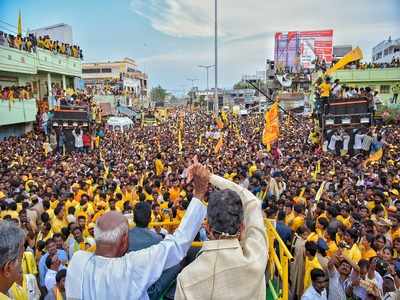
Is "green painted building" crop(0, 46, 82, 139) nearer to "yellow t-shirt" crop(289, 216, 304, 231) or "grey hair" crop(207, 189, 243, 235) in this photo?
"yellow t-shirt" crop(289, 216, 304, 231)

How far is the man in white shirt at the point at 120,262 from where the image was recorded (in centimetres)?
192

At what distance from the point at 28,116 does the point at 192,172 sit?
21.8 metres

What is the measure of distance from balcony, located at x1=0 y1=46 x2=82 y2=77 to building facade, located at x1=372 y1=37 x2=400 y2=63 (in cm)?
3415

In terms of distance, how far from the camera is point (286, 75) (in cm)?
4619

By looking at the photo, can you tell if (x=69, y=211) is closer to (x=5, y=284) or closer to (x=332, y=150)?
(x=5, y=284)

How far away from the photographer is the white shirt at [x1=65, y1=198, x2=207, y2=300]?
1.92m

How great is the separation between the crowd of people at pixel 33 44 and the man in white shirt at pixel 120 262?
21.1 meters

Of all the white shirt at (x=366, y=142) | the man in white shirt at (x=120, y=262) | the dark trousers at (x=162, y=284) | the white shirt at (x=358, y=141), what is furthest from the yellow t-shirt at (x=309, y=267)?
the white shirt at (x=358, y=141)

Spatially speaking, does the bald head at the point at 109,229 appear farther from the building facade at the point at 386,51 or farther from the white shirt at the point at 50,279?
the building facade at the point at 386,51

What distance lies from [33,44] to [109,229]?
80.6ft

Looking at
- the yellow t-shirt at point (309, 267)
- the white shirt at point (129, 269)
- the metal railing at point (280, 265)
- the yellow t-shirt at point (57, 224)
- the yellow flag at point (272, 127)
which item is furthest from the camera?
the yellow flag at point (272, 127)

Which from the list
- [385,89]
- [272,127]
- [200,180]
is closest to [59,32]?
[272,127]

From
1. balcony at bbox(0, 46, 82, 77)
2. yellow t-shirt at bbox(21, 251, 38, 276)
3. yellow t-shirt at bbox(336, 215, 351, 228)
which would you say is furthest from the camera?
balcony at bbox(0, 46, 82, 77)

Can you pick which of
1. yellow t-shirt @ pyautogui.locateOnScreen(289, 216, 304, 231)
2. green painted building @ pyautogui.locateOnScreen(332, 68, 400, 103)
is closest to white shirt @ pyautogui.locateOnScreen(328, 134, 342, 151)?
yellow t-shirt @ pyautogui.locateOnScreen(289, 216, 304, 231)
